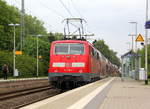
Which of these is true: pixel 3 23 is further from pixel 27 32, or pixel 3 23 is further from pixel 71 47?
pixel 71 47

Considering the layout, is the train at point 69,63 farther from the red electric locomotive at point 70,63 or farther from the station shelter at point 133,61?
the station shelter at point 133,61

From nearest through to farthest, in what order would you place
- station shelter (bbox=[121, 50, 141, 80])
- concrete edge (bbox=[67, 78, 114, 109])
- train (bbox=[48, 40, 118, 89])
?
1. concrete edge (bbox=[67, 78, 114, 109])
2. train (bbox=[48, 40, 118, 89])
3. station shelter (bbox=[121, 50, 141, 80])

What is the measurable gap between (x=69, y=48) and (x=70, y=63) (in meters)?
1.08

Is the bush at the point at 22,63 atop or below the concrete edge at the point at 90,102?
atop

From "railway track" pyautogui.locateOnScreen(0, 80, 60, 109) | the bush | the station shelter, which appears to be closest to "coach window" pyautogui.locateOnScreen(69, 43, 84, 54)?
"railway track" pyautogui.locateOnScreen(0, 80, 60, 109)

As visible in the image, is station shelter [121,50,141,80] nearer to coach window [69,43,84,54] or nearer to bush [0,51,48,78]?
bush [0,51,48,78]

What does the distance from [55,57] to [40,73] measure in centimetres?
4197

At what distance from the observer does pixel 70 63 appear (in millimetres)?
23328

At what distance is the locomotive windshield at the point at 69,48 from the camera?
23781mm

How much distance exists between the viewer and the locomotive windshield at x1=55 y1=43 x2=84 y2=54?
23.8m

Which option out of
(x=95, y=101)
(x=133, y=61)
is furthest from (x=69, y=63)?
(x=133, y=61)

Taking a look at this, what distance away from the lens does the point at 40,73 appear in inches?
2562

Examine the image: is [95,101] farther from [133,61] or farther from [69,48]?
[133,61]

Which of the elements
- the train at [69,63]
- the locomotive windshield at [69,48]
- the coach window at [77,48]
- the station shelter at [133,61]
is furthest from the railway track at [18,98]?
the station shelter at [133,61]
